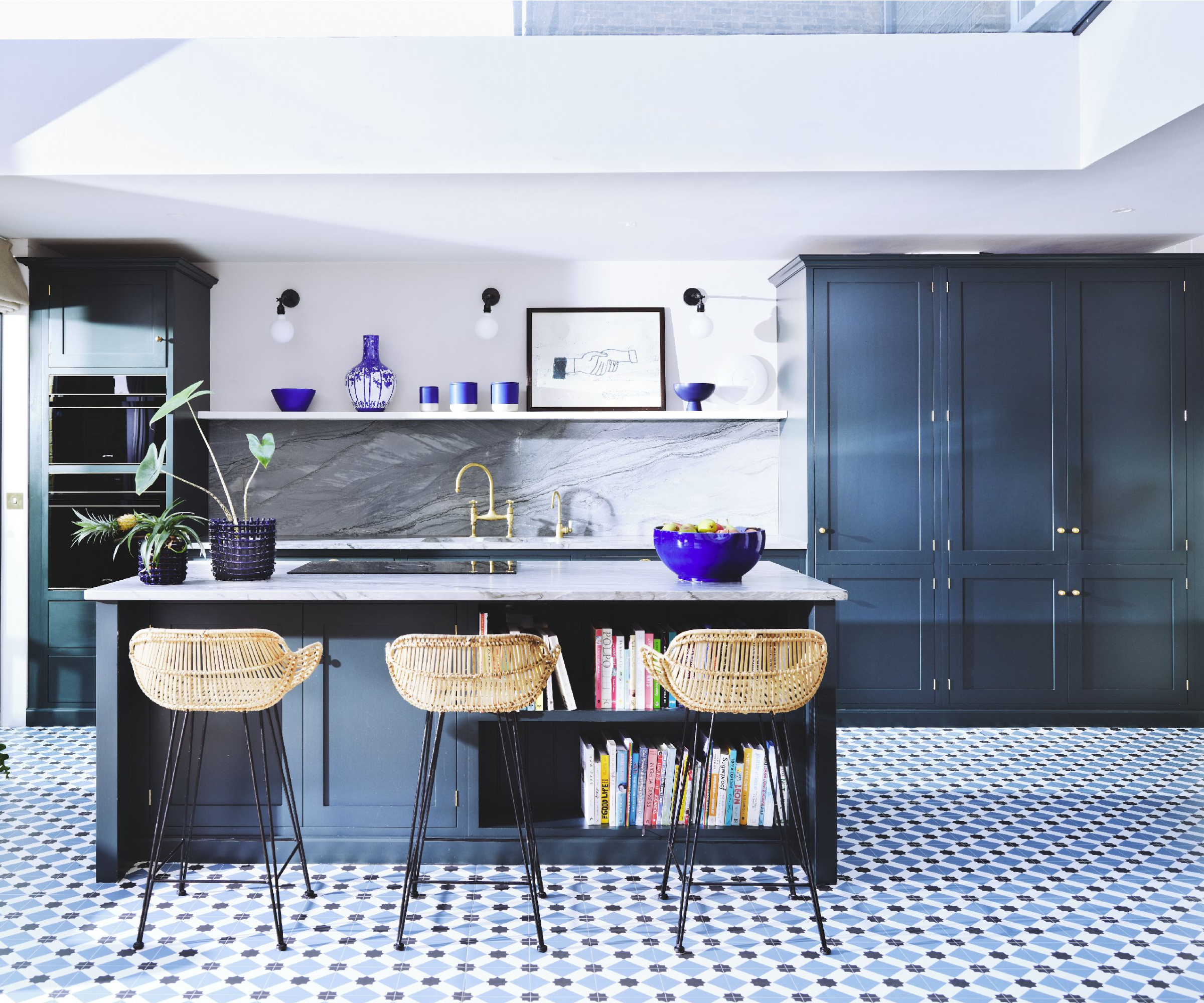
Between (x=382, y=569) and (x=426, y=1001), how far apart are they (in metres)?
1.48

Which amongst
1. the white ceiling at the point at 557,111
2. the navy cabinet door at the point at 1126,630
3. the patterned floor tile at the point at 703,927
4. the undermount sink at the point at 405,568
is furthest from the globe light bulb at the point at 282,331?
the navy cabinet door at the point at 1126,630

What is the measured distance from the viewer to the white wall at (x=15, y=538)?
4.75 meters

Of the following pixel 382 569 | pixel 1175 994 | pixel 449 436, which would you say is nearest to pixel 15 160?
pixel 382 569

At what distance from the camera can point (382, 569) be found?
10.8 ft

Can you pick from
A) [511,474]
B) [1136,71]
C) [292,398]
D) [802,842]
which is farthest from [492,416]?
[1136,71]

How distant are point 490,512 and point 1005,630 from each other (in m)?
2.83

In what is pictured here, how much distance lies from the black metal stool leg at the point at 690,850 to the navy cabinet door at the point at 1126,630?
2.69 meters

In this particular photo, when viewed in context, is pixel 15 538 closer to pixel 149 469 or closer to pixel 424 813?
pixel 149 469

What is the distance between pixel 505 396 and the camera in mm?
5043

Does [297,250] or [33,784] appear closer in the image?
[33,784]

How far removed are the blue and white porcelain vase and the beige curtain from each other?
64.6 inches

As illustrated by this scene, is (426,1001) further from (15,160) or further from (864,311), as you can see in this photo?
(864,311)

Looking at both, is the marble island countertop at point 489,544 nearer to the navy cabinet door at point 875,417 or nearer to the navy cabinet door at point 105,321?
the navy cabinet door at point 875,417

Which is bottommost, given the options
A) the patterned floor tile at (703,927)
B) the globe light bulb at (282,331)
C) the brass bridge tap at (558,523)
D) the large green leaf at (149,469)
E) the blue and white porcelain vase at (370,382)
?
the patterned floor tile at (703,927)
